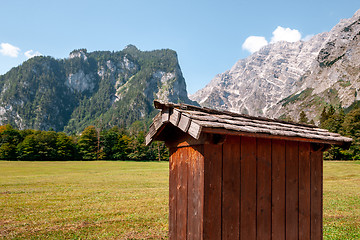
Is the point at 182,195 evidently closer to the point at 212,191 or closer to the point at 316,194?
the point at 212,191

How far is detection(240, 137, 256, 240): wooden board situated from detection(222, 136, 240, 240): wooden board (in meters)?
0.13

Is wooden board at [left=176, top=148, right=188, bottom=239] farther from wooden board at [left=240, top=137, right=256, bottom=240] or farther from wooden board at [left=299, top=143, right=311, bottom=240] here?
wooden board at [left=299, top=143, right=311, bottom=240]

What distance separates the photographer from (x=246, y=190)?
17.2 feet

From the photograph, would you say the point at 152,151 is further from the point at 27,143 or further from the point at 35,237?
the point at 35,237

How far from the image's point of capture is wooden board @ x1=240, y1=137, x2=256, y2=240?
5148mm

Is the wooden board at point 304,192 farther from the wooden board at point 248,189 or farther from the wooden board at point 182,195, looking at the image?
the wooden board at point 182,195

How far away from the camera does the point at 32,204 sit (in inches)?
563

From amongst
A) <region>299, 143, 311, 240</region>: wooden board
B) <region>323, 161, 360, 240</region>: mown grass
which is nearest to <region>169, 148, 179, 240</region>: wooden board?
<region>299, 143, 311, 240</region>: wooden board

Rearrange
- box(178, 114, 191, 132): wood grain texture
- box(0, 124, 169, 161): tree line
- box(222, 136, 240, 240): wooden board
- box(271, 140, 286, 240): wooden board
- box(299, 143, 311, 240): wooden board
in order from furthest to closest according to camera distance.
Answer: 1. box(0, 124, 169, 161): tree line
2. box(299, 143, 311, 240): wooden board
3. box(271, 140, 286, 240): wooden board
4. box(222, 136, 240, 240): wooden board
5. box(178, 114, 191, 132): wood grain texture

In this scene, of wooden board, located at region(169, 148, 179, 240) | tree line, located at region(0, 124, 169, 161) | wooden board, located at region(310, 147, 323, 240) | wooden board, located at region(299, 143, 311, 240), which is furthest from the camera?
tree line, located at region(0, 124, 169, 161)

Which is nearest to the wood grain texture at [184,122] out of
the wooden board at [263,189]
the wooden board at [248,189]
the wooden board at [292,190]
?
the wooden board at [248,189]

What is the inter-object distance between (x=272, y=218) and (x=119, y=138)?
90.9 meters

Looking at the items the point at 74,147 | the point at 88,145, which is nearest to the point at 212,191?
the point at 74,147

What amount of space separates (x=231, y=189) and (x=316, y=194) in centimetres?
282
